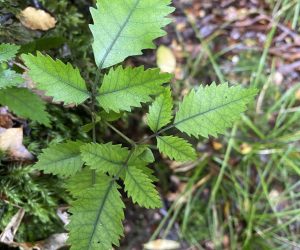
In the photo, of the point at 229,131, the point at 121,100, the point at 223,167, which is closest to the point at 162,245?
the point at 223,167

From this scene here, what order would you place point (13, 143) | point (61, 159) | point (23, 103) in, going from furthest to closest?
point (13, 143)
point (23, 103)
point (61, 159)

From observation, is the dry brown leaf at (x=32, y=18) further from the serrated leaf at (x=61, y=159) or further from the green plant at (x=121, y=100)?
the serrated leaf at (x=61, y=159)

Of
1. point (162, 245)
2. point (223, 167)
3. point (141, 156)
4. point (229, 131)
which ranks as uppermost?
point (141, 156)

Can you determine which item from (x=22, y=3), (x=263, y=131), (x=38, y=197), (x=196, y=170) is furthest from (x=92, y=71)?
(x=263, y=131)

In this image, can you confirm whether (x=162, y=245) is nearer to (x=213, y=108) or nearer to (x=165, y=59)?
(x=165, y=59)

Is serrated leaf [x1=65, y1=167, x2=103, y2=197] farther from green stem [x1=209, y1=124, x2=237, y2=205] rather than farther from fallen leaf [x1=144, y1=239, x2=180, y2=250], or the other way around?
green stem [x1=209, y1=124, x2=237, y2=205]

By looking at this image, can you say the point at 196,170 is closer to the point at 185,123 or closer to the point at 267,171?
the point at 267,171

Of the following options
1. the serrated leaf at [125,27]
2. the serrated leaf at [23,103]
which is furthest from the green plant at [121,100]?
the serrated leaf at [23,103]
